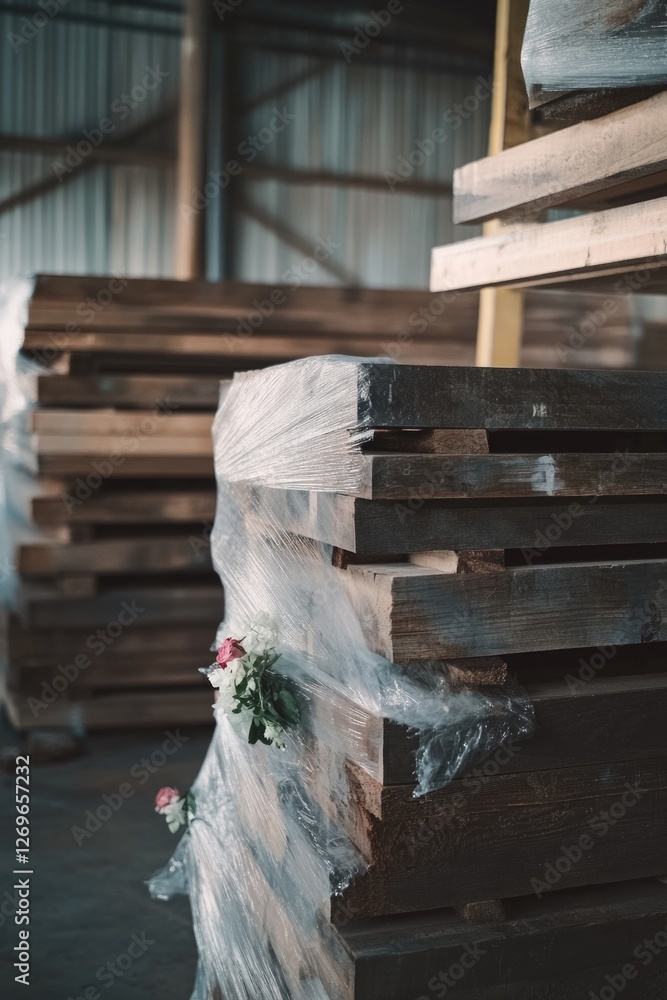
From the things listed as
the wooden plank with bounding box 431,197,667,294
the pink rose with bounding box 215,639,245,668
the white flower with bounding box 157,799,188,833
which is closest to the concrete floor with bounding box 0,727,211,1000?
the white flower with bounding box 157,799,188,833

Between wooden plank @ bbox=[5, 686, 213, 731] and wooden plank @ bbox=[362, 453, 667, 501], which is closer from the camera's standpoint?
wooden plank @ bbox=[362, 453, 667, 501]

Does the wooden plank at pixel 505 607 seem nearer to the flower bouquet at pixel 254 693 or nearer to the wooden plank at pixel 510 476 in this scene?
the wooden plank at pixel 510 476

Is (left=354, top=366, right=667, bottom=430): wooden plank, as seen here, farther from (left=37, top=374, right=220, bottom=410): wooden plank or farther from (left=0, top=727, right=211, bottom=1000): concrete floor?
(left=37, top=374, right=220, bottom=410): wooden plank

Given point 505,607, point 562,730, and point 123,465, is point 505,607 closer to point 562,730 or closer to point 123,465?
point 562,730

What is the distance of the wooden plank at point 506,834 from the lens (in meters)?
2.00

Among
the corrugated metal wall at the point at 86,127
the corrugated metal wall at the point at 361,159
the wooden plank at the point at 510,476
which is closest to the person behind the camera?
the wooden plank at the point at 510,476

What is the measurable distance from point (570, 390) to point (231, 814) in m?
1.55

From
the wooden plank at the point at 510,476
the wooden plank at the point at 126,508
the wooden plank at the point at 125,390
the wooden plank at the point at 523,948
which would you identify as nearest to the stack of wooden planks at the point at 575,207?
the wooden plank at the point at 510,476

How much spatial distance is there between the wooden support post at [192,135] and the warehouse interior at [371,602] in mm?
3308

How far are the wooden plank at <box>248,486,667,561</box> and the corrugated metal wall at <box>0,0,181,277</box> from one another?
28.1ft

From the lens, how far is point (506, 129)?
310cm

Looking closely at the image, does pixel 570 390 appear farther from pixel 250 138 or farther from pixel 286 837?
pixel 250 138

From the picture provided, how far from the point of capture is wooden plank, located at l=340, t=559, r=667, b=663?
191 cm

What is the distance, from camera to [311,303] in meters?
5.08
